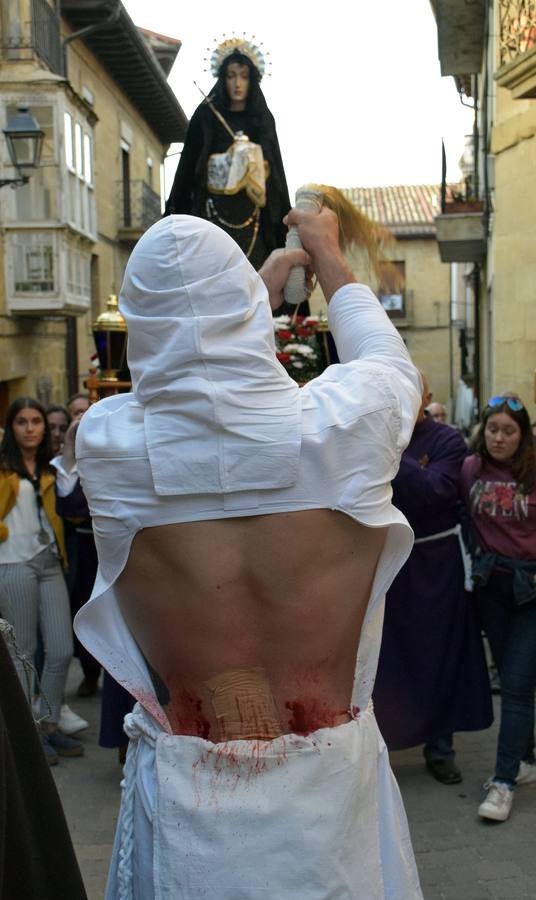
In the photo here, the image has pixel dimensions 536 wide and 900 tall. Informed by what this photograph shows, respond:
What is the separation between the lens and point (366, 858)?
2021 mm

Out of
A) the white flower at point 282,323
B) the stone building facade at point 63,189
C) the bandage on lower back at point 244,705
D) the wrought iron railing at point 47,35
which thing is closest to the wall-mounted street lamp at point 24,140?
the white flower at point 282,323

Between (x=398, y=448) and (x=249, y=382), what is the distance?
31cm

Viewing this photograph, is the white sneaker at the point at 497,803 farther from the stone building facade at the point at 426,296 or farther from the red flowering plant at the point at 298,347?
the stone building facade at the point at 426,296

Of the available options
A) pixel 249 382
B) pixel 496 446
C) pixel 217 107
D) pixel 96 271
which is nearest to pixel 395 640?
pixel 496 446

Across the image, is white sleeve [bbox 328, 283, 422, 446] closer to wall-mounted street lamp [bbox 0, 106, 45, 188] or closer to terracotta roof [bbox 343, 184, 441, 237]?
wall-mounted street lamp [bbox 0, 106, 45, 188]

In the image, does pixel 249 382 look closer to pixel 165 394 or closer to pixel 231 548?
pixel 165 394

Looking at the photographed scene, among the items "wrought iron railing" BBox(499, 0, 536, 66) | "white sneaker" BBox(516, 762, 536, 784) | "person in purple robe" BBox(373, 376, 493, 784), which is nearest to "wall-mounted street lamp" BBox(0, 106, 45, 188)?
"wrought iron railing" BBox(499, 0, 536, 66)

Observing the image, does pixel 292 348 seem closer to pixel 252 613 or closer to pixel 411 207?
pixel 252 613

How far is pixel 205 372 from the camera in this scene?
6.31ft

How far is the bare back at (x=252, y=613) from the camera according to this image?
1965mm

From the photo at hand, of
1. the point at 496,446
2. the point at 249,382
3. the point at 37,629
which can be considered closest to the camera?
the point at 249,382

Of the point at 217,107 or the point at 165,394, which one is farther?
the point at 217,107

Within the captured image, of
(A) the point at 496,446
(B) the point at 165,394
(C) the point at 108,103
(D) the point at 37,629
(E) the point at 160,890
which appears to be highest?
(C) the point at 108,103

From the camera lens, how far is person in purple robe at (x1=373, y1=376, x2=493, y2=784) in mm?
4926
